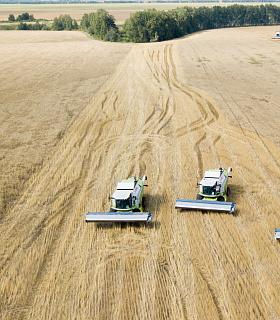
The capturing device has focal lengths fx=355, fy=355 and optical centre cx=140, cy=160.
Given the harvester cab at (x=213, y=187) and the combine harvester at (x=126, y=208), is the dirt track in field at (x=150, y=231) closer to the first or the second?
the combine harvester at (x=126, y=208)

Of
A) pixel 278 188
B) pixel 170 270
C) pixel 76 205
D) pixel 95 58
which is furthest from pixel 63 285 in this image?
pixel 95 58

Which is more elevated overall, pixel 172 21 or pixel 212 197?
pixel 212 197

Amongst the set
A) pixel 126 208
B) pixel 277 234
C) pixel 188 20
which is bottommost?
pixel 188 20

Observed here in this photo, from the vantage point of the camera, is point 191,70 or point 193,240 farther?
point 191,70

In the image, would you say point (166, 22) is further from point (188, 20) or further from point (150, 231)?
point (150, 231)

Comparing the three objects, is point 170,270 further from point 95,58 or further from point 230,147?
point 95,58

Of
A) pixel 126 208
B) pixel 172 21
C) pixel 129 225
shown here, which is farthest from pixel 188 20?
pixel 129 225

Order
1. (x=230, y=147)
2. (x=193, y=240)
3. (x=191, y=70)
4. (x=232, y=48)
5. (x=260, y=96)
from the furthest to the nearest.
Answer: (x=232, y=48) < (x=191, y=70) < (x=260, y=96) < (x=230, y=147) < (x=193, y=240)
